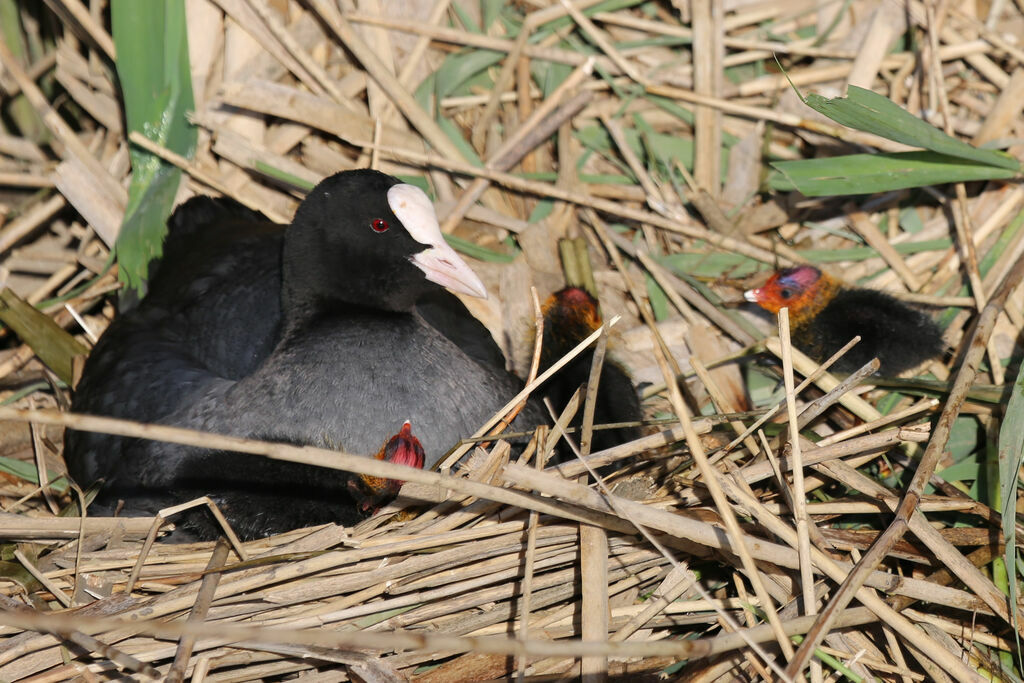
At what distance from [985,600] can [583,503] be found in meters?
0.89

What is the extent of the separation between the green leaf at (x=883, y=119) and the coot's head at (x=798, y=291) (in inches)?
18.2

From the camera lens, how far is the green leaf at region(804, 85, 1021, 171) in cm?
247

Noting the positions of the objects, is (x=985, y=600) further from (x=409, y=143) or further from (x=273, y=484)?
(x=409, y=143)

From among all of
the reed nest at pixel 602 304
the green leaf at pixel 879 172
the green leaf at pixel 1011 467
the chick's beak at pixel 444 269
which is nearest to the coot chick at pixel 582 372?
the reed nest at pixel 602 304

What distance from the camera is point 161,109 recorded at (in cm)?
318

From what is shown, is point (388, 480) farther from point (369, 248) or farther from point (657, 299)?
point (657, 299)

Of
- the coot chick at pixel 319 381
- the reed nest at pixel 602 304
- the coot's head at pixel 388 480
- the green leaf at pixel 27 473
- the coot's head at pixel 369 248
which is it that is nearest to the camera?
the reed nest at pixel 602 304

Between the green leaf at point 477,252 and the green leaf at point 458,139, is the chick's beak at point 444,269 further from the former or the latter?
the green leaf at point 458,139

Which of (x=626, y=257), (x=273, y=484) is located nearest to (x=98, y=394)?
(x=273, y=484)

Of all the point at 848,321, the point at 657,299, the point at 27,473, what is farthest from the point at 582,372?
the point at 27,473

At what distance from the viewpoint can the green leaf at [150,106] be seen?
3025 millimetres

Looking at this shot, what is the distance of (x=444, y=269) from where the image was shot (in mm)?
2389

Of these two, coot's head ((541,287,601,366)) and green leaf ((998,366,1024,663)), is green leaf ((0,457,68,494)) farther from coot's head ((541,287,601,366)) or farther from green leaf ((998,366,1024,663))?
green leaf ((998,366,1024,663))

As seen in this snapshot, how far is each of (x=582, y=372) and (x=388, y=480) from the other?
82cm
